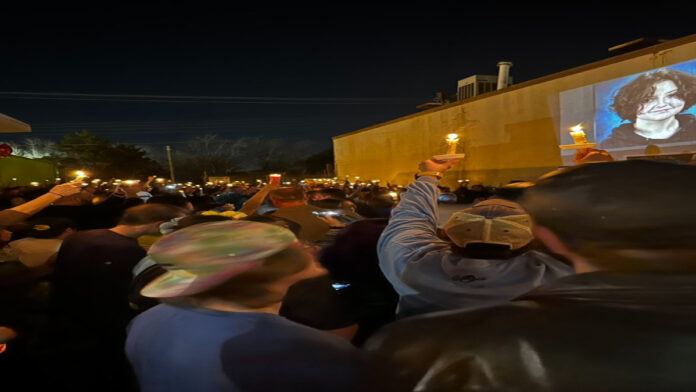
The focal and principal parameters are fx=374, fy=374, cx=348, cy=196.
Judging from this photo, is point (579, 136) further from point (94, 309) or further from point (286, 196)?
point (94, 309)

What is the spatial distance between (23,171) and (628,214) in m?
27.2

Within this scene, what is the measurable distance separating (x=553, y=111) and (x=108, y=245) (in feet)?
60.2

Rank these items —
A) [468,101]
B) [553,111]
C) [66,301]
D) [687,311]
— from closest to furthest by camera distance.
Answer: [687,311] → [66,301] → [553,111] → [468,101]

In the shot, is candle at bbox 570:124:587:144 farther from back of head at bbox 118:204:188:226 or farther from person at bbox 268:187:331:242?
back of head at bbox 118:204:188:226

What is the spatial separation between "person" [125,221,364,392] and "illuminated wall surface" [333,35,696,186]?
14.3 metres

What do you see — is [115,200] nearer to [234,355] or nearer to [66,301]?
[66,301]

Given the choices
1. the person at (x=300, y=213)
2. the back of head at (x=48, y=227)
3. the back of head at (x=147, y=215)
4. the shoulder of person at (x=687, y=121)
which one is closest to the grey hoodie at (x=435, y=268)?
the person at (x=300, y=213)

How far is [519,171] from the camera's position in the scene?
18.5m

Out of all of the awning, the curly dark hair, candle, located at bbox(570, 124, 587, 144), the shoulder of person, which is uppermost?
the curly dark hair

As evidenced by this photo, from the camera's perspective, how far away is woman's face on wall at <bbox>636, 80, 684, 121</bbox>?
11.4 metres

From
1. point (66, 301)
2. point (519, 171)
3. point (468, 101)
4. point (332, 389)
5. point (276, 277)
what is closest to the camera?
point (332, 389)

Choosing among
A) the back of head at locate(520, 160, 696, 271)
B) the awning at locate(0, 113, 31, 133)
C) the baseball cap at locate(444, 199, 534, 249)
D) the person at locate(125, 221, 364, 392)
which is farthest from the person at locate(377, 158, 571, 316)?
the awning at locate(0, 113, 31, 133)

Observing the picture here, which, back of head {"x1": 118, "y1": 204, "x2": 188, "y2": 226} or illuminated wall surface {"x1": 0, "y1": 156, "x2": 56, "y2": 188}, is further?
illuminated wall surface {"x1": 0, "y1": 156, "x2": 56, "y2": 188}

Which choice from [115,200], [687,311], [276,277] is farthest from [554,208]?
[115,200]
